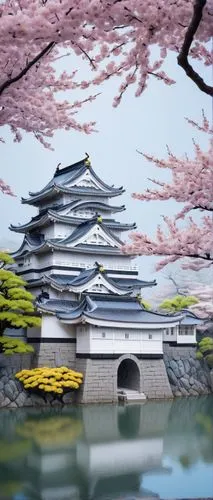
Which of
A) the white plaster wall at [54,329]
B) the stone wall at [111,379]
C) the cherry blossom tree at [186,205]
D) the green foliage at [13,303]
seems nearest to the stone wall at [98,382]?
the stone wall at [111,379]

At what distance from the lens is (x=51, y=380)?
13094mm

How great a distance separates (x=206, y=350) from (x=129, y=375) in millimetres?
3822

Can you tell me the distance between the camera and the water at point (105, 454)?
18.7 feet

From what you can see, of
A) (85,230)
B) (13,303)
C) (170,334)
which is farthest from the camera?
(170,334)

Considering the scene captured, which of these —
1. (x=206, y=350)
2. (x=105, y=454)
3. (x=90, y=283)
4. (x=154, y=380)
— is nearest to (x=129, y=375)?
(x=154, y=380)

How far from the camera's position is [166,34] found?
3.79 metres

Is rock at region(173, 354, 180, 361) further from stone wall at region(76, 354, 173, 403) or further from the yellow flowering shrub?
the yellow flowering shrub

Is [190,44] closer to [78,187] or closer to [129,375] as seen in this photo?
[129,375]

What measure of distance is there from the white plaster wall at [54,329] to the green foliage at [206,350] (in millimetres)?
Answer: 5193

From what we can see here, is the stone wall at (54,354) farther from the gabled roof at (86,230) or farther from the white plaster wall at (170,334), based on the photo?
the white plaster wall at (170,334)

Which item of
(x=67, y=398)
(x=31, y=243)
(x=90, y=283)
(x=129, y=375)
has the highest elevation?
(x=31, y=243)

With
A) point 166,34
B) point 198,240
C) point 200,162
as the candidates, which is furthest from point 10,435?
point 166,34

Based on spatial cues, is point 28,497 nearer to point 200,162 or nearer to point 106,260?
point 200,162

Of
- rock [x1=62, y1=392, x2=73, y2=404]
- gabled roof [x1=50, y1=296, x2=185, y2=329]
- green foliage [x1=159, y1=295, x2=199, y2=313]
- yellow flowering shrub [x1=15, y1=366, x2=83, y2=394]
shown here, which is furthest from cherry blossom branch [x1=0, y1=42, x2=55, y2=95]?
green foliage [x1=159, y1=295, x2=199, y2=313]
